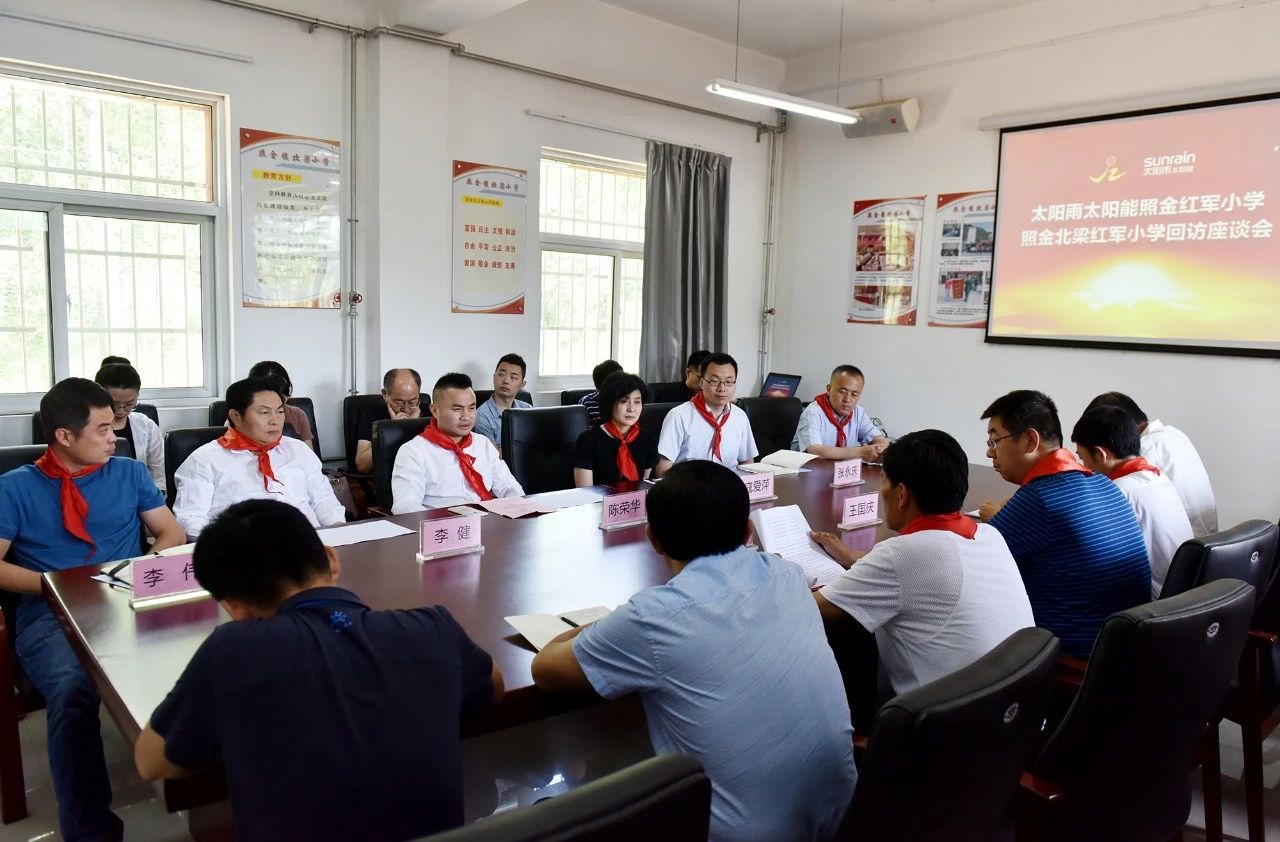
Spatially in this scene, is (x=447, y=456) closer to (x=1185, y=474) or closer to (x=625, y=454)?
(x=625, y=454)

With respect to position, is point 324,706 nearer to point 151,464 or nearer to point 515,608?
point 515,608

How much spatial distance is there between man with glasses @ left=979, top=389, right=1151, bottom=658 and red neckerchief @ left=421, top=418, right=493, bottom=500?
174cm

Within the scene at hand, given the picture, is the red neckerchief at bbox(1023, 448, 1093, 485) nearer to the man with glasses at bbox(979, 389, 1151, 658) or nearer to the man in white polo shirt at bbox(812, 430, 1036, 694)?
the man with glasses at bbox(979, 389, 1151, 658)

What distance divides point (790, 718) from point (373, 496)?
304 centimetres

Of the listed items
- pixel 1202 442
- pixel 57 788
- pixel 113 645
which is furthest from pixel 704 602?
pixel 1202 442

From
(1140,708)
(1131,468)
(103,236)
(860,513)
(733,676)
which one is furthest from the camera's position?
(103,236)

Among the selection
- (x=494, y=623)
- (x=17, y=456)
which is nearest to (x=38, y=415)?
(x=17, y=456)

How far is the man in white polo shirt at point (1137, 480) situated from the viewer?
2.47 meters

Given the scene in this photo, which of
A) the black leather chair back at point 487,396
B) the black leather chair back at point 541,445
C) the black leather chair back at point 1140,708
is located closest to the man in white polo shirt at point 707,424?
the black leather chair back at point 541,445

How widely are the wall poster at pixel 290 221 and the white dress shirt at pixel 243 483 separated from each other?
1834 millimetres

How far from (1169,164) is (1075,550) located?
355 centimetres

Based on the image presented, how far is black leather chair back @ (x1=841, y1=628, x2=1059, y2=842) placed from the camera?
112cm

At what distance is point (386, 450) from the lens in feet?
10.9

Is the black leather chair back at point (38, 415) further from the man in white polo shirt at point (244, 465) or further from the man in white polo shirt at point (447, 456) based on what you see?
the man in white polo shirt at point (447, 456)
